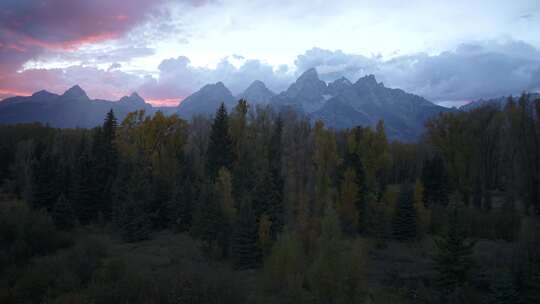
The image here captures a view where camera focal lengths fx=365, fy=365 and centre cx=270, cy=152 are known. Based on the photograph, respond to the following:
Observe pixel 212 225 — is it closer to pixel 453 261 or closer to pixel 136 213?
pixel 136 213

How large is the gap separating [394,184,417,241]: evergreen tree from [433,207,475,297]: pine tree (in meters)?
11.7

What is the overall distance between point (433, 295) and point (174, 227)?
2137 centimetres

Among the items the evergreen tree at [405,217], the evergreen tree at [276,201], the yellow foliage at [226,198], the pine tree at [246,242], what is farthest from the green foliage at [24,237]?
the evergreen tree at [405,217]

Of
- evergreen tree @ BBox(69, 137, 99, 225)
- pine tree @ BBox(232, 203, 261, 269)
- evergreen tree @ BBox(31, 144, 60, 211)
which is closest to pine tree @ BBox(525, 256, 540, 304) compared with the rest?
pine tree @ BBox(232, 203, 261, 269)

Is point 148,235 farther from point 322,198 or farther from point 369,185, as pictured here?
point 369,185

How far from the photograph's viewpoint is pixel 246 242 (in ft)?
70.8

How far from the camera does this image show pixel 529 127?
3506 centimetres

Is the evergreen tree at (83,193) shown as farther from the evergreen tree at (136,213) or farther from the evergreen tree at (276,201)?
the evergreen tree at (276,201)

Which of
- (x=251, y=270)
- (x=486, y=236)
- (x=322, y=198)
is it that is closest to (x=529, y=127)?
(x=486, y=236)

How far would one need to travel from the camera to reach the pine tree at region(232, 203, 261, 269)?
70.3ft

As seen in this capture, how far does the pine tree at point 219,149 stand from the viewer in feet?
113

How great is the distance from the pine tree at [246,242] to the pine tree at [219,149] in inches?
495

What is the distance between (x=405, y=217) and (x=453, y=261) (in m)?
12.5

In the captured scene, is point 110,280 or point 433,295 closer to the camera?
point 110,280
